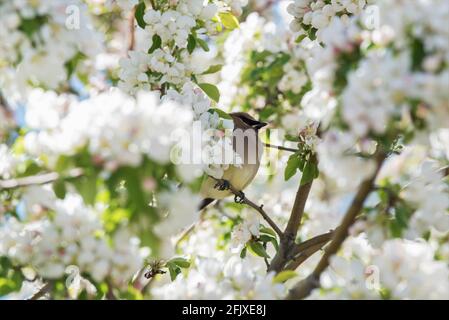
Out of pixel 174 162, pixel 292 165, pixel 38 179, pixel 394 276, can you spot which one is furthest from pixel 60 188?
pixel 292 165

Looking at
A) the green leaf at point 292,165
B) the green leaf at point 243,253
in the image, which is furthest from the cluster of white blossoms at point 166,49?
the green leaf at point 243,253

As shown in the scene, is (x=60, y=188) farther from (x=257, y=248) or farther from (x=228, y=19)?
(x=228, y=19)

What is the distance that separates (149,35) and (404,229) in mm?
1898

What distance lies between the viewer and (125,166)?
2.52m

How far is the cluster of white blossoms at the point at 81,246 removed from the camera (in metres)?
2.76

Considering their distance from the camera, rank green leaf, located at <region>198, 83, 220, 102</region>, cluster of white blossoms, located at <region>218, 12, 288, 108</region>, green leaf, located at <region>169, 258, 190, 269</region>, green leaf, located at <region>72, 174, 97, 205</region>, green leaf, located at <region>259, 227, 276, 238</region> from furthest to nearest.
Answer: cluster of white blossoms, located at <region>218, 12, 288, 108</region> < green leaf, located at <region>259, 227, 276, 238</region> < green leaf, located at <region>198, 83, 220, 102</region> < green leaf, located at <region>169, 258, 190, 269</region> < green leaf, located at <region>72, 174, 97, 205</region>

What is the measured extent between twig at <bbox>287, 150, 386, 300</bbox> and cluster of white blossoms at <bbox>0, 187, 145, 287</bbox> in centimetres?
63

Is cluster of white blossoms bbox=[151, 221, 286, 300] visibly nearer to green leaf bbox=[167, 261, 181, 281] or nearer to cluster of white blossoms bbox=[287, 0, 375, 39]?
green leaf bbox=[167, 261, 181, 281]

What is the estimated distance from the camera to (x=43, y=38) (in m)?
2.82

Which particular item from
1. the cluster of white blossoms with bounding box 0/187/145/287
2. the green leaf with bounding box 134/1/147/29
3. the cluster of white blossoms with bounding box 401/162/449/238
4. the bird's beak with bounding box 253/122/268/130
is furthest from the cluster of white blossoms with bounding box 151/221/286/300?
the bird's beak with bounding box 253/122/268/130

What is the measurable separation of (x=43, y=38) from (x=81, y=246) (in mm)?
681

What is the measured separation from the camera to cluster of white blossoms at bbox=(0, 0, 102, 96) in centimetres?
280

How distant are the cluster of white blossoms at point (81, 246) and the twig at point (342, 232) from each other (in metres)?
0.63

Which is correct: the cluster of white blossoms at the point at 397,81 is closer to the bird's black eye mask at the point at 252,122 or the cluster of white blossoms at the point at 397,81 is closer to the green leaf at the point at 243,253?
the green leaf at the point at 243,253
